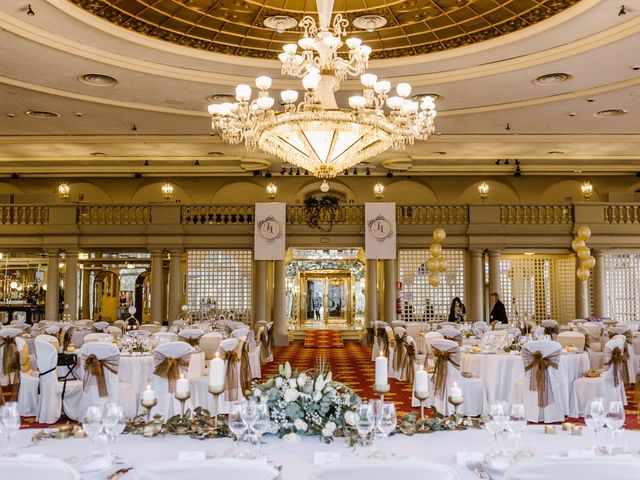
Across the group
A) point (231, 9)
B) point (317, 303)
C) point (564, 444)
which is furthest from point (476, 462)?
point (317, 303)

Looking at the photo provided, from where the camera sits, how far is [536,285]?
1858cm

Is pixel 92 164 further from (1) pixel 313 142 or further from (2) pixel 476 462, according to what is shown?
(2) pixel 476 462

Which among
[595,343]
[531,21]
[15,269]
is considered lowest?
[595,343]

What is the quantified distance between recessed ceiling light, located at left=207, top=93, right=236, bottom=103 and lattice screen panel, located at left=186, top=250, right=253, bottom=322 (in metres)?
6.10

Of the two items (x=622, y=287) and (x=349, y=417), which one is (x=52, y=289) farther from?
(x=349, y=417)

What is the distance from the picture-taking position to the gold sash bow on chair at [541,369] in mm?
7156

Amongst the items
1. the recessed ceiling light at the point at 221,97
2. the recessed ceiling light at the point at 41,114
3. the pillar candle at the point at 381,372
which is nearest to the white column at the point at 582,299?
the recessed ceiling light at the point at 221,97

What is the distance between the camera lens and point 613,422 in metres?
2.82

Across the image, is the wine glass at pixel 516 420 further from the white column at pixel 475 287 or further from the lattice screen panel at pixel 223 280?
the lattice screen panel at pixel 223 280

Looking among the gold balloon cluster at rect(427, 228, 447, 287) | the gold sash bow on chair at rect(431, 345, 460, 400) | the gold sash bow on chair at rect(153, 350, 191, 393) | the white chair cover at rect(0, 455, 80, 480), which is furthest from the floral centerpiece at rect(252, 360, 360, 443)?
the gold balloon cluster at rect(427, 228, 447, 287)

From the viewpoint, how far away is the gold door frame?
79.7ft

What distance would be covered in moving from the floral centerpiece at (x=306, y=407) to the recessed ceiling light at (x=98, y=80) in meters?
8.92

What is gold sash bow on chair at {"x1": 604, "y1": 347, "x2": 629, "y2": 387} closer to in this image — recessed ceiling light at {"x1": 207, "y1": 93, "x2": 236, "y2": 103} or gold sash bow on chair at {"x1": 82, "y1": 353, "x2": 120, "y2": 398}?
gold sash bow on chair at {"x1": 82, "y1": 353, "x2": 120, "y2": 398}

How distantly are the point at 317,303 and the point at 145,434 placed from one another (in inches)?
848
